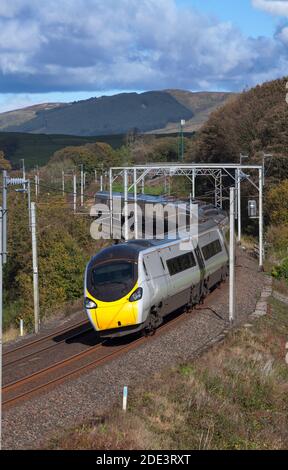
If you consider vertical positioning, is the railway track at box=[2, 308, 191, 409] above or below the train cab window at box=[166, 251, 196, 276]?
below

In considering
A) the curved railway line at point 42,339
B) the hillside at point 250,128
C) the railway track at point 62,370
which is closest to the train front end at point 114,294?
the railway track at point 62,370

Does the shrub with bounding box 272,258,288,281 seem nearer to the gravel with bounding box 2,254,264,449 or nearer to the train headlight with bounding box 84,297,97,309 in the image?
the gravel with bounding box 2,254,264,449

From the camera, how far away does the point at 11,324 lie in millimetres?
38312

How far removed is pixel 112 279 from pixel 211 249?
8.46 metres

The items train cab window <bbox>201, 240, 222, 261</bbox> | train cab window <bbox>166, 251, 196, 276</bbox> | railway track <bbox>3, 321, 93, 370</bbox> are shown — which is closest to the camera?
railway track <bbox>3, 321, 93, 370</bbox>

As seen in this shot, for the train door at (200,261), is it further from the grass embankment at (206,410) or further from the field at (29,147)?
the field at (29,147)

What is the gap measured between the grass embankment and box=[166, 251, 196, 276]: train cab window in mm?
3004

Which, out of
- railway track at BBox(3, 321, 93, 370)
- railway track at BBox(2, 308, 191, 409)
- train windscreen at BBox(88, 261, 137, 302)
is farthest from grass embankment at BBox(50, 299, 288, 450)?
railway track at BBox(3, 321, 93, 370)

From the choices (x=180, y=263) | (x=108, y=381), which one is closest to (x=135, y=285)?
(x=108, y=381)

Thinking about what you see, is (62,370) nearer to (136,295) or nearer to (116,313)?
(116,313)

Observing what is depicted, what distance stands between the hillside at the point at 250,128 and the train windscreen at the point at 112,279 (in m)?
43.3

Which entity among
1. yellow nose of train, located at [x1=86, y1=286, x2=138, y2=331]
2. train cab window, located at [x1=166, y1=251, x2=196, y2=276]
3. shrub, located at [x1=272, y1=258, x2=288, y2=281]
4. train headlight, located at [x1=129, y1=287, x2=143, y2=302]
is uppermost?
train cab window, located at [x1=166, y1=251, x2=196, y2=276]

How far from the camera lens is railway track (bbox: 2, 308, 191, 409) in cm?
1542
